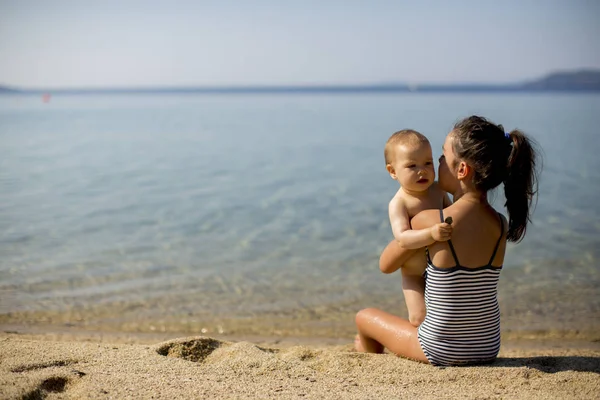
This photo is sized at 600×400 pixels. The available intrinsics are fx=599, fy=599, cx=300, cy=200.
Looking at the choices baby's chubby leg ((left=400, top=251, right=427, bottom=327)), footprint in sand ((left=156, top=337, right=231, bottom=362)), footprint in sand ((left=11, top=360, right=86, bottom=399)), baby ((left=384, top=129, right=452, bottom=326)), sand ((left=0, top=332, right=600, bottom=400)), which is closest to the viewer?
footprint in sand ((left=11, top=360, right=86, bottom=399))

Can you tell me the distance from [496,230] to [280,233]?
4.95 meters

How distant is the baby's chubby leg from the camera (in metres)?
3.48

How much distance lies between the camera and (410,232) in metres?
3.18

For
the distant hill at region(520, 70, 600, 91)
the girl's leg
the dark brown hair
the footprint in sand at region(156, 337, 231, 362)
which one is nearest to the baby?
the girl's leg

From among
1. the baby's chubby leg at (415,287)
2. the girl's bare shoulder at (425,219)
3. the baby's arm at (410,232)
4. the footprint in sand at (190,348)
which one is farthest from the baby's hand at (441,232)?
the footprint in sand at (190,348)

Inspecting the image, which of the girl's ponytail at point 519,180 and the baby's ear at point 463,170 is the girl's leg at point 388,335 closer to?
the girl's ponytail at point 519,180

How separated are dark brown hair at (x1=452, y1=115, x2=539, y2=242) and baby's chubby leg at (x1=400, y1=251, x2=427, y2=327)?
601mm

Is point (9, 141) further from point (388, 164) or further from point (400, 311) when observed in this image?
point (388, 164)

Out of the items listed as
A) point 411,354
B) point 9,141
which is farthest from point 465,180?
point 9,141

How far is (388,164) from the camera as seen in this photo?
3484 millimetres

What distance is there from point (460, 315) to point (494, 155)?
0.87m

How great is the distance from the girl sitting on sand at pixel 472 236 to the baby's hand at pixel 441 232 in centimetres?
9

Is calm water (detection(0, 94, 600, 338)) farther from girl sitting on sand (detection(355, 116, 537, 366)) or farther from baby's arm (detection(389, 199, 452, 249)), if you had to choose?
baby's arm (detection(389, 199, 452, 249))

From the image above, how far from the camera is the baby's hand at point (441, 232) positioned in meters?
2.99
